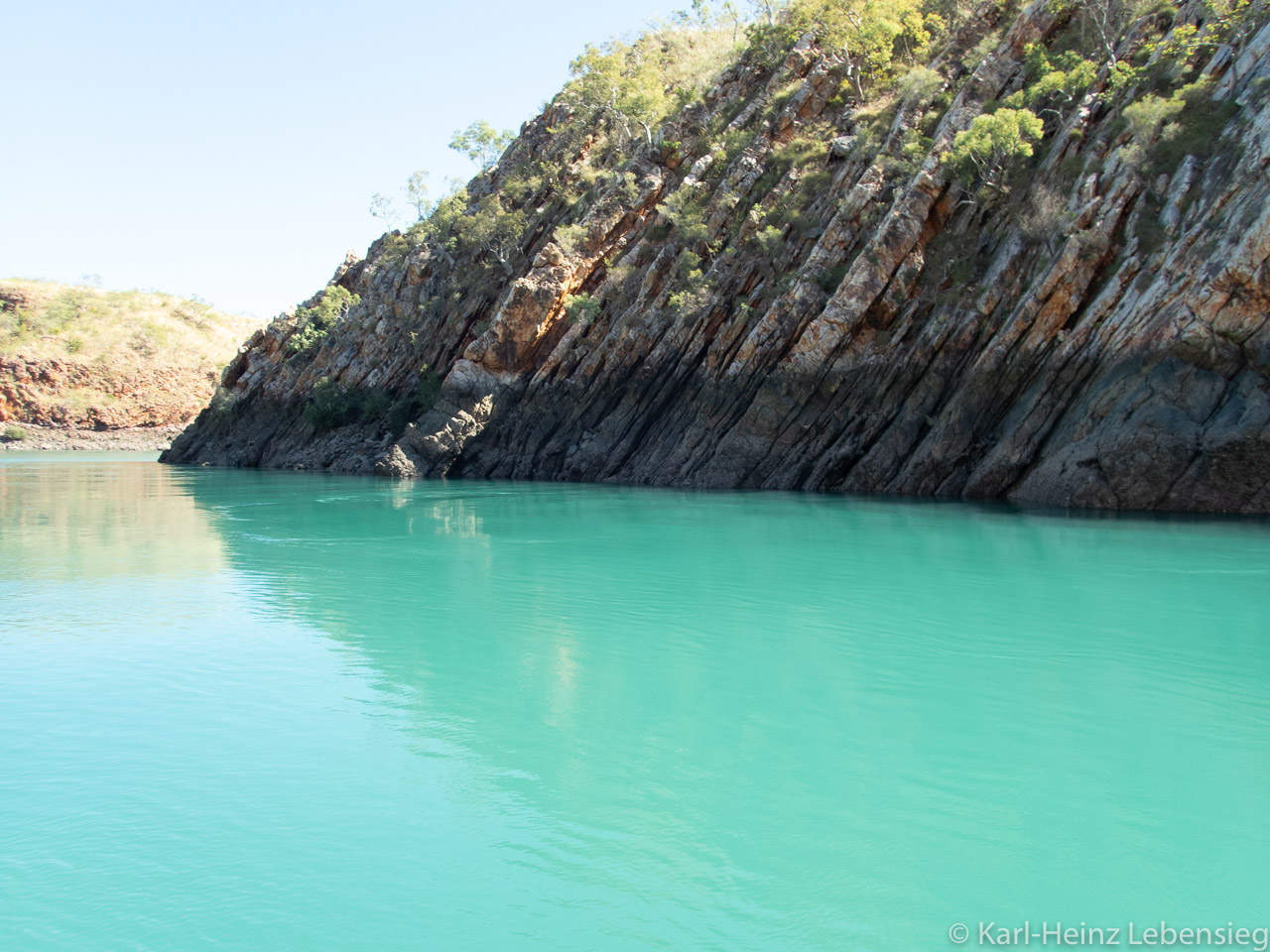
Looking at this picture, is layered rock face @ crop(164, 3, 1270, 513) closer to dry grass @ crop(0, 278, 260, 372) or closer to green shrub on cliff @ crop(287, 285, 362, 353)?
green shrub on cliff @ crop(287, 285, 362, 353)

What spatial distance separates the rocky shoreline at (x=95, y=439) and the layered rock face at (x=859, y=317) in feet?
150

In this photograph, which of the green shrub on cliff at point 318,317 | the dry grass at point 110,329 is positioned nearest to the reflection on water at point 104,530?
the green shrub on cliff at point 318,317

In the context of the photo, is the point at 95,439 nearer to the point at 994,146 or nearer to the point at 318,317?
the point at 318,317

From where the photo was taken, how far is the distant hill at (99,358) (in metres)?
97.7

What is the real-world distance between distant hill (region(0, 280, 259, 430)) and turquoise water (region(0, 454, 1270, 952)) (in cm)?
9607

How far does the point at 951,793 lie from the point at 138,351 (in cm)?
11834

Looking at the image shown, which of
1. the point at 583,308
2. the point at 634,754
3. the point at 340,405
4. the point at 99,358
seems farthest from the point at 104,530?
the point at 99,358

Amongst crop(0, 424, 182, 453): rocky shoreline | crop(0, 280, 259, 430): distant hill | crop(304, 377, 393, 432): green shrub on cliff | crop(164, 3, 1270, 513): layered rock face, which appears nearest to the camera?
crop(164, 3, 1270, 513): layered rock face

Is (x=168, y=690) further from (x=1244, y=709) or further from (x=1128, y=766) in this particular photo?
(x=1244, y=709)

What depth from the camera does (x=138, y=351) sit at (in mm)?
107438

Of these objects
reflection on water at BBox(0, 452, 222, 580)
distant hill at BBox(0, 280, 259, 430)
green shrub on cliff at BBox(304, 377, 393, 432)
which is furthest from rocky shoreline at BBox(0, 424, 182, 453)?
reflection on water at BBox(0, 452, 222, 580)

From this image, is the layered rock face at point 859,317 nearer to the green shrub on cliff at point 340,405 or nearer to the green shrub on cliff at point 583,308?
the green shrub on cliff at point 583,308

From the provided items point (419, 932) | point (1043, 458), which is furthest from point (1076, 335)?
point (419, 932)

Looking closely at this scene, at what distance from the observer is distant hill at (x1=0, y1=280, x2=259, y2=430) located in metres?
97.7
